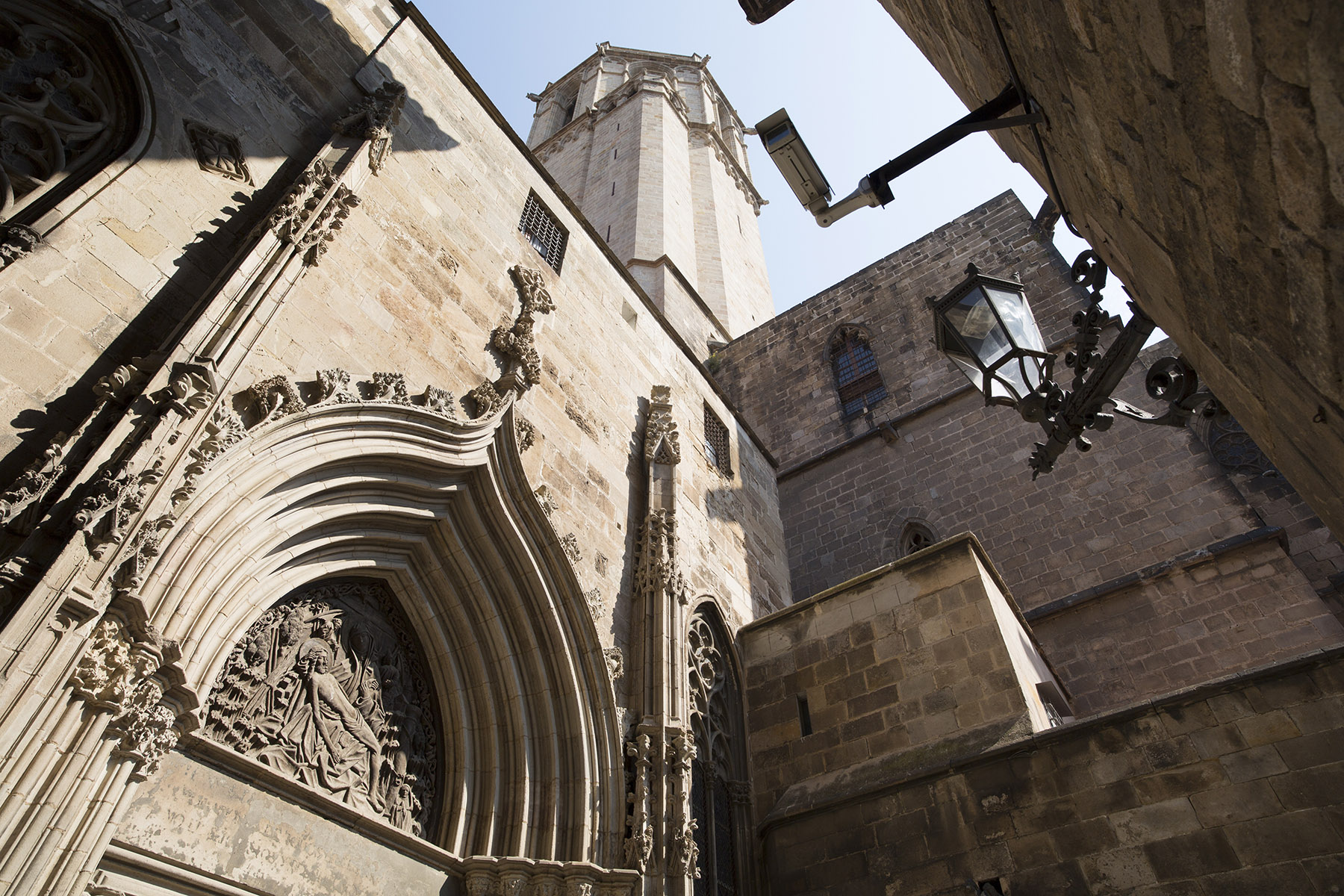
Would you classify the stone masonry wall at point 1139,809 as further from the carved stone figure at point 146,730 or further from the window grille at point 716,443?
the window grille at point 716,443

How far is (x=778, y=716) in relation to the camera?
307 inches

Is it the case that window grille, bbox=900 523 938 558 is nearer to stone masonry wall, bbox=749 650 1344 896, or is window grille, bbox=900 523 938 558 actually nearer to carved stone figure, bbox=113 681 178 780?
stone masonry wall, bbox=749 650 1344 896

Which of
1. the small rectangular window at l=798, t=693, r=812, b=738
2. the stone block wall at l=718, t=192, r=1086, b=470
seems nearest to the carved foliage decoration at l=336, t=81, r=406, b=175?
the small rectangular window at l=798, t=693, r=812, b=738

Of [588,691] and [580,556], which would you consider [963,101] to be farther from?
[588,691]

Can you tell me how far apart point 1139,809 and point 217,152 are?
7769 mm

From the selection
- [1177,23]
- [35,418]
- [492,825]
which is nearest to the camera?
[1177,23]

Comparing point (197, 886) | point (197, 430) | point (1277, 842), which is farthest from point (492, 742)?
point (1277, 842)

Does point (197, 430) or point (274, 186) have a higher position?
point (274, 186)

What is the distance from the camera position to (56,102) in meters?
4.56

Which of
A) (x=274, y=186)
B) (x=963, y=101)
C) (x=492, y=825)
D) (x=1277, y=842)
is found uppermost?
(x=963, y=101)

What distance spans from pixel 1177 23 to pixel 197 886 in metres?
5.12

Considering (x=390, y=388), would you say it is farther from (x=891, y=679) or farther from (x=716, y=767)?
(x=891, y=679)

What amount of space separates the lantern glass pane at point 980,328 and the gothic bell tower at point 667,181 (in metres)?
12.3

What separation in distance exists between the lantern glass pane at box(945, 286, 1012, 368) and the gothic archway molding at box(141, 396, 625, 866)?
3.56 m
